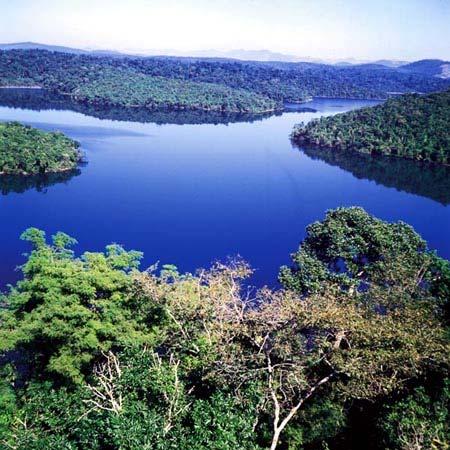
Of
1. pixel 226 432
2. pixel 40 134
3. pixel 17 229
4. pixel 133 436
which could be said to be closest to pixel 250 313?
pixel 226 432

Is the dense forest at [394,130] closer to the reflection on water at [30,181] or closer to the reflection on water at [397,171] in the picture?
the reflection on water at [397,171]

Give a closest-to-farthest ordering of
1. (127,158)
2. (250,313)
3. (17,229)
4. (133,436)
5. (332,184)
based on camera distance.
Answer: (133,436) → (250,313) → (17,229) → (332,184) → (127,158)

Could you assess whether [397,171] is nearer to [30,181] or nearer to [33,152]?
[33,152]

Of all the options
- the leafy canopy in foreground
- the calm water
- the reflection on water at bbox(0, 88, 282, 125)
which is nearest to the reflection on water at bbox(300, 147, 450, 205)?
the calm water

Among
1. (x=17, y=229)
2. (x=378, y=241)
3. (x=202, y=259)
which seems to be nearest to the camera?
(x=378, y=241)

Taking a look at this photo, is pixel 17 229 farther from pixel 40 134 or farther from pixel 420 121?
pixel 420 121

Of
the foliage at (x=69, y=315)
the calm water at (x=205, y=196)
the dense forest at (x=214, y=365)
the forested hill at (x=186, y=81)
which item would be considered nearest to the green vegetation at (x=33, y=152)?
the calm water at (x=205, y=196)

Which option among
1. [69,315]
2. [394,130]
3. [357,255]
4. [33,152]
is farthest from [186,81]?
[69,315]
